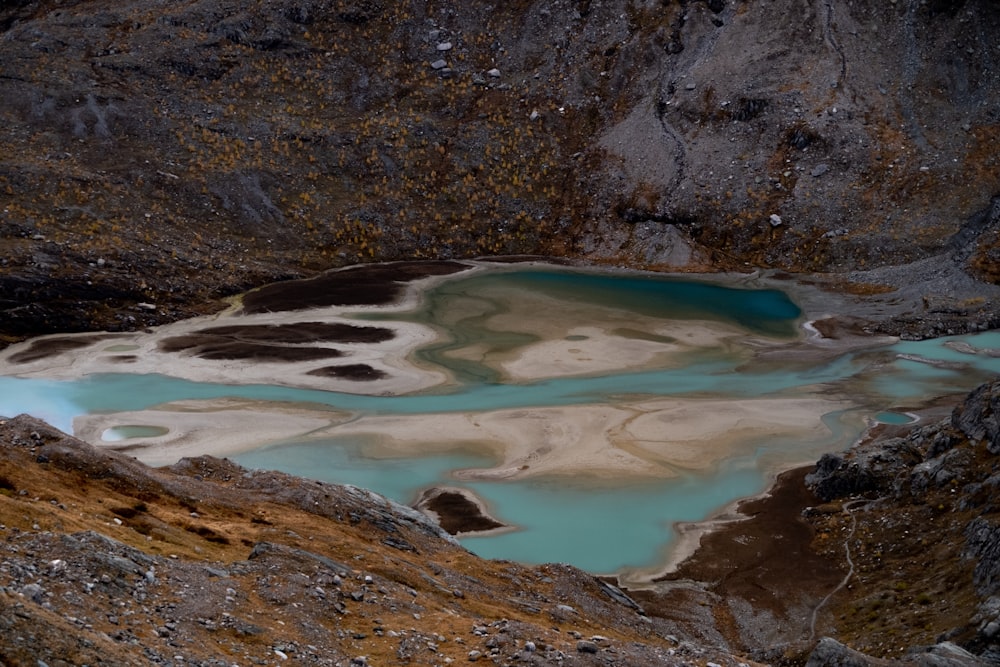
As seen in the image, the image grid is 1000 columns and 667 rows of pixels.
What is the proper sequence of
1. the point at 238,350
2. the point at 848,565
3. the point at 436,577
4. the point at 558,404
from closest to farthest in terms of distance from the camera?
the point at 436,577
the point at 848,565
the point at 558,404
the point at 238,350

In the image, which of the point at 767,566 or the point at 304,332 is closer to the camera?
the point at 767,566

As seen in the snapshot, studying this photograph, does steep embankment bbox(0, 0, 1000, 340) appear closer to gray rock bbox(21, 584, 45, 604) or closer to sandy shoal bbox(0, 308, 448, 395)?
sandy shoal bbox(0, 308, 448, 395)

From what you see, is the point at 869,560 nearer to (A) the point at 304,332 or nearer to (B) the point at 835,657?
(B) the point at 835,657

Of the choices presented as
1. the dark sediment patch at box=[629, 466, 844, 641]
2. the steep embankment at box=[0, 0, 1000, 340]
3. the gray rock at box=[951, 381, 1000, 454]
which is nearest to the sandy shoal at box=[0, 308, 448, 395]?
the steep embankment at box=[0, 0, 1000, 340]

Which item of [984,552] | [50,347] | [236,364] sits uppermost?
[984,552]

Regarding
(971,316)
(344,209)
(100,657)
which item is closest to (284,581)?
(100,657)

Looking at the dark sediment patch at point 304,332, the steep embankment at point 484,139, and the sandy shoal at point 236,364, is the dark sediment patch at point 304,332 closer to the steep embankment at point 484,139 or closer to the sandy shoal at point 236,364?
the sandy shoal at point 236,364

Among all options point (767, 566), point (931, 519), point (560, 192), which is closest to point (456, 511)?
point (767, 566)
